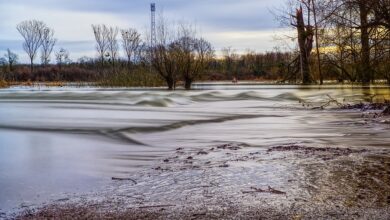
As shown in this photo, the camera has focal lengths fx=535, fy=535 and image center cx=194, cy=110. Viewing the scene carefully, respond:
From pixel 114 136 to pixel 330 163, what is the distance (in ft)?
16.9

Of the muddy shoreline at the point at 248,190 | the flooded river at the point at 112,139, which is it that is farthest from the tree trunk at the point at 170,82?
the muddy shoreline at the point at 248,190

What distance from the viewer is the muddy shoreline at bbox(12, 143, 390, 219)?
4820 mm

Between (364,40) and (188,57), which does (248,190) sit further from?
(188,57)

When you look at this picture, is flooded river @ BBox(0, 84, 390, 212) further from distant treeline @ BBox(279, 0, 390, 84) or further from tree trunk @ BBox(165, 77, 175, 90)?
tree trunk @ BBox(165, 77, 175, 90)

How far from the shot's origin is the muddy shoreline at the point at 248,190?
482 centimetres

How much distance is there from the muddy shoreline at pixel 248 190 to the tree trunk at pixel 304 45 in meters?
28.7

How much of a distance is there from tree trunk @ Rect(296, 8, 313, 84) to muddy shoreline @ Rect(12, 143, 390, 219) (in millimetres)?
28738

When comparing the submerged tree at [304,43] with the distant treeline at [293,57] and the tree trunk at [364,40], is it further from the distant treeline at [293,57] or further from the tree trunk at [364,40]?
the tree trunk at [364,40]

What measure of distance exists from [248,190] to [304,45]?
32.1 meters

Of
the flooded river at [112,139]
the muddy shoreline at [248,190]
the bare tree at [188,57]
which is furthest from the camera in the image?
the bare tree at [188,57]

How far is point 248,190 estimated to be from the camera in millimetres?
5645

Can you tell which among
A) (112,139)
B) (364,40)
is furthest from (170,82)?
(112,139)

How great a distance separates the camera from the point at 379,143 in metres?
8.80

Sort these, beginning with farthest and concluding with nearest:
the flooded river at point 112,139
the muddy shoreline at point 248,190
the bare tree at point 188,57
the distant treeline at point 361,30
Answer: the bare tree at point 188,57, the distant treeline at point 361,30, the flooded river at point 112,139, the muddy shoreline at point 248,190
